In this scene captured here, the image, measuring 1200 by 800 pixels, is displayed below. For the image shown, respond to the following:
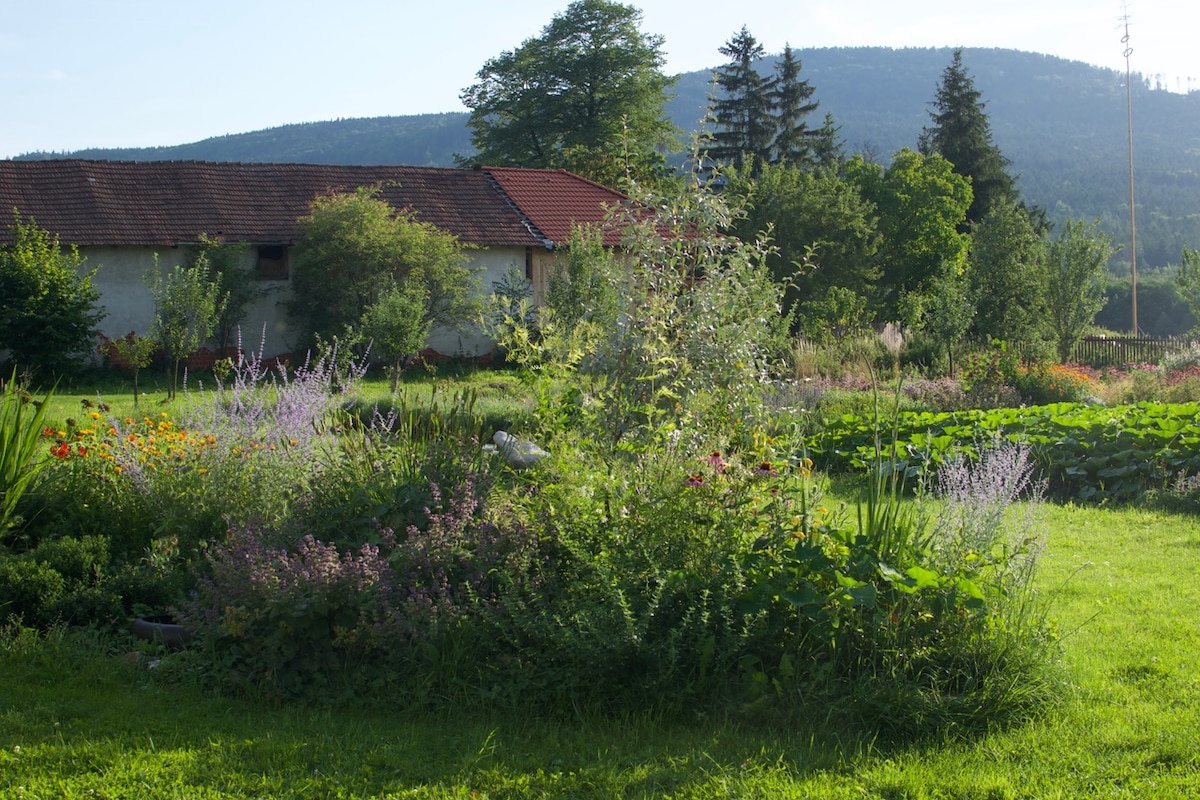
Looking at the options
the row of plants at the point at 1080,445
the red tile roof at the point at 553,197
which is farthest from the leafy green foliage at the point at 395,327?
the row of plants at the point at 1080,445

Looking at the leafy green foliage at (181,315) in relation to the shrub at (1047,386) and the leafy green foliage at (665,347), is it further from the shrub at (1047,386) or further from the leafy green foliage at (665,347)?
the leafy green foliage at (665,347)

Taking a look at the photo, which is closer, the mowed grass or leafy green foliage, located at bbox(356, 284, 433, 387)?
the mowed grass

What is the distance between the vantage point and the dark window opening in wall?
26609 mm

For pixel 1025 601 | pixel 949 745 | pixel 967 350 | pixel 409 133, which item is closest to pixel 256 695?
pixel 949 745

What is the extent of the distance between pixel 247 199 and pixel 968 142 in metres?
31.9

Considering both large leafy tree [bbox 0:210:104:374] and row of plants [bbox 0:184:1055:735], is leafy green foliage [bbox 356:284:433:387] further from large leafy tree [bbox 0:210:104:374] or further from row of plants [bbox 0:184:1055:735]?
row of plants [bbox 0:184:1055:735]

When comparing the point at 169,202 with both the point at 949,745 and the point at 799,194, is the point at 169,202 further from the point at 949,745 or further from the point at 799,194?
the point at 949,745

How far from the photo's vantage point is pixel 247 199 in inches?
1079

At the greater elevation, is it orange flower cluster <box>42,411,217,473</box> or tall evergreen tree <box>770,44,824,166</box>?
tall evergreen tree <box>770,44,824,166</box>

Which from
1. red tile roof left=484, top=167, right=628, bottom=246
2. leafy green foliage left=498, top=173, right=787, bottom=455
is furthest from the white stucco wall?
leafy green foliage left=498, top=173, right=787, bottom=455

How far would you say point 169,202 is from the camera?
2639 centimetres

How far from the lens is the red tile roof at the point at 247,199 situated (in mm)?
25000

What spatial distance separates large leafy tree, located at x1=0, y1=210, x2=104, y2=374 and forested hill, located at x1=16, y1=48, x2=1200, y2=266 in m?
43.5

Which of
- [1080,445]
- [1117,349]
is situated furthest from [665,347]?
[1117,349]
